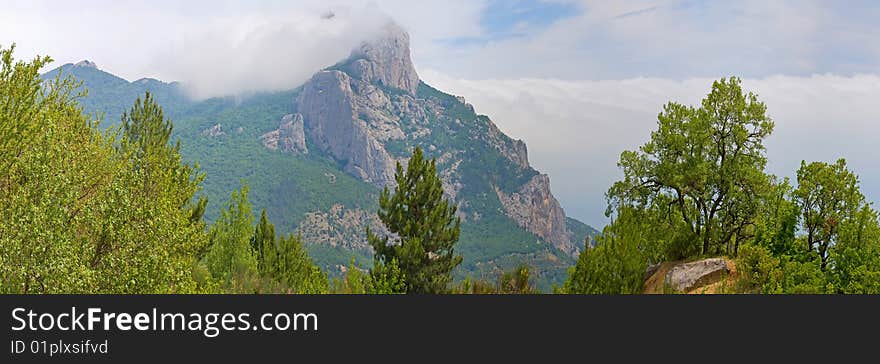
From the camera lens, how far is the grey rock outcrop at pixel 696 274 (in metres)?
27.6

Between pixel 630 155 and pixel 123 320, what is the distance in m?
24.7

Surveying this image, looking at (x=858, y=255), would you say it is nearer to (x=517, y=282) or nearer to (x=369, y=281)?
(x=517, y=282)

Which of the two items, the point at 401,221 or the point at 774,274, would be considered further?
the point at 401,221

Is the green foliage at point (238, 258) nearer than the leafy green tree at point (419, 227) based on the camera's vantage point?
Yes

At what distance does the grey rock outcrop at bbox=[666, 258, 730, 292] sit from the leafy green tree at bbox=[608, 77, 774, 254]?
1.60m

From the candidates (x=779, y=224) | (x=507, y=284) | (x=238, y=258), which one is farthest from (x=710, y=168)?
(x=238, y=258)

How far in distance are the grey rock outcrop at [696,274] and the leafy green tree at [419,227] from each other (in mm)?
8859

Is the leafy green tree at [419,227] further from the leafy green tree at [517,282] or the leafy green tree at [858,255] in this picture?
the leafy green tree at [858,255]

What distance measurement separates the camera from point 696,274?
92.1 feet

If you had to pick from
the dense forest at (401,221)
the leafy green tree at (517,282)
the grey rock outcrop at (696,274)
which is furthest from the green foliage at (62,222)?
the grey rock outcrop at (696,274)

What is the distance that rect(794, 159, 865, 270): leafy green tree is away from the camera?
83.0 feet

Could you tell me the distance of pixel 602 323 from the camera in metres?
11.5

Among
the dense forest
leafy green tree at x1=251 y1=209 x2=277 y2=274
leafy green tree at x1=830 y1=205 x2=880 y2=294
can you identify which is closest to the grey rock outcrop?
the dense forest

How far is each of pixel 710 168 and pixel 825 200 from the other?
15.5 ft
